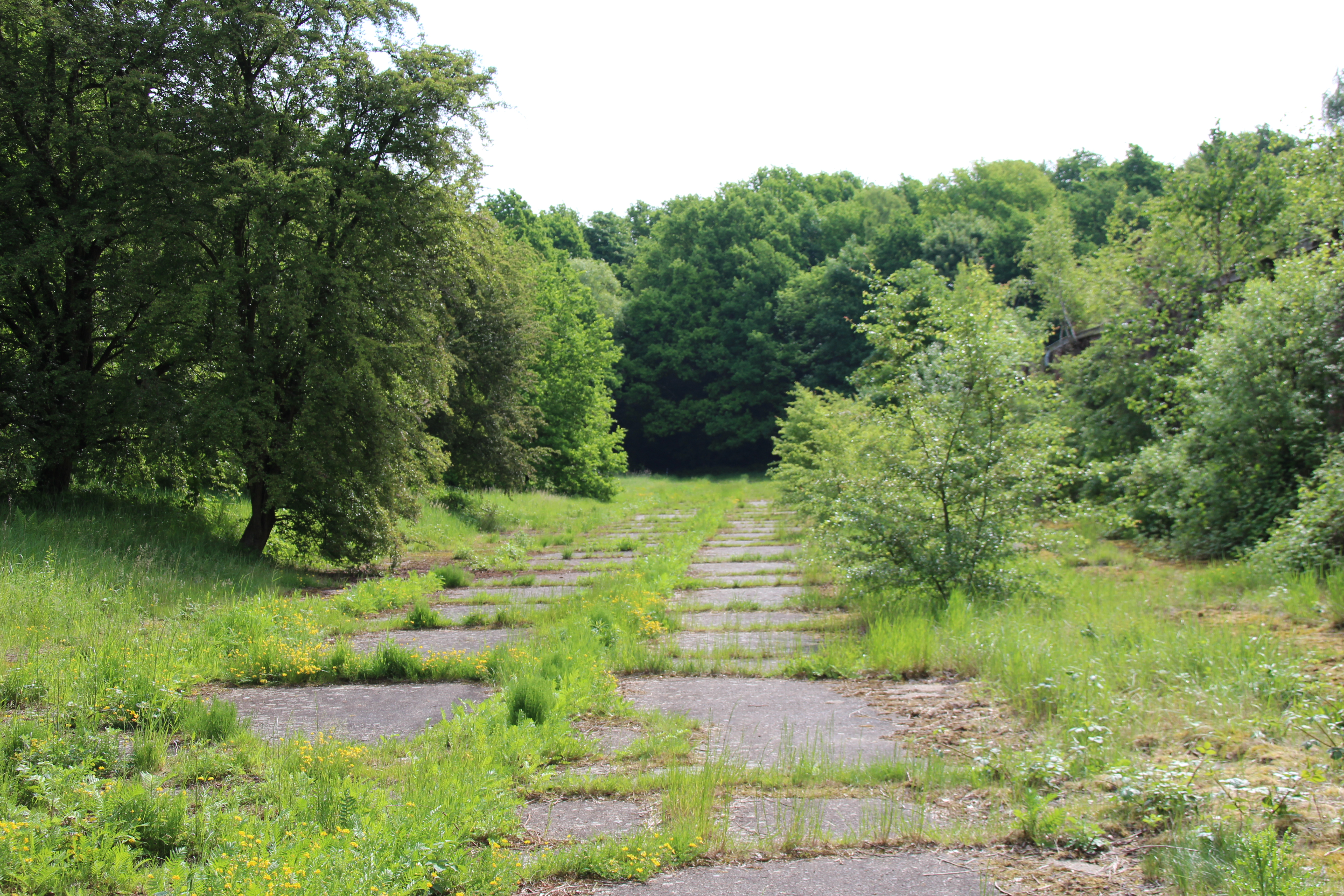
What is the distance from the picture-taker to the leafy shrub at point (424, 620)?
340 inches

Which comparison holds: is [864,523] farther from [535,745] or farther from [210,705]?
[210,705]

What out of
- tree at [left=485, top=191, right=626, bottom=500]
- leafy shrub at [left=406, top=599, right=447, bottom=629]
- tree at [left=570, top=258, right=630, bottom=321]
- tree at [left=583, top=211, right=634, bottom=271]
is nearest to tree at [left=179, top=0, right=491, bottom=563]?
leafy shrub at [left=406, top=599, right=447, bottom=629]

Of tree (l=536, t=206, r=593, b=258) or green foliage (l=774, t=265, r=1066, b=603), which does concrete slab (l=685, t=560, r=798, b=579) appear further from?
tree (l=536, t=206, r=593, b=258)

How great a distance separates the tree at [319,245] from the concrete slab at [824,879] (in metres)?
9.13

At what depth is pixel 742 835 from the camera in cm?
368

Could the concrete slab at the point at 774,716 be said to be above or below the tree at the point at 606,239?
below

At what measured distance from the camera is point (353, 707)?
18.7 ft

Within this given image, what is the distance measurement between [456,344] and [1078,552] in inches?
625

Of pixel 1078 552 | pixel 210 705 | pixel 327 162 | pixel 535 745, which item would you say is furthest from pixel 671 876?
pixel 1078 552

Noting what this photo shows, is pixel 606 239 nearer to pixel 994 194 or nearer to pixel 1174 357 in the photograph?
pixel 994 194

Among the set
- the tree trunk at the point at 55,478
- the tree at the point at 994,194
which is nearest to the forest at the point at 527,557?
the tree trunk at the point at 55,478

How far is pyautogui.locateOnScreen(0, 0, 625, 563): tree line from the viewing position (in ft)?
35.1

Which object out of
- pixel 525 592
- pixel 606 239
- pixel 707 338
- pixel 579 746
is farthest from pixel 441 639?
pixel 606 239

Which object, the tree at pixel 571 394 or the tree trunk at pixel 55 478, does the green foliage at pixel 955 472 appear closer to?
the tree trunk at pixel 55 478
